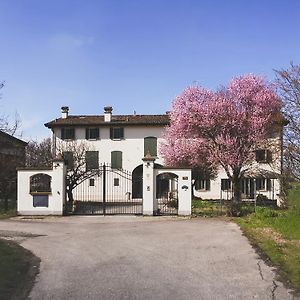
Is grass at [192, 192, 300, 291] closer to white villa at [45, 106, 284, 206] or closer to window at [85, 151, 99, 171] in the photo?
white villa at [45, 106, 284, 206]

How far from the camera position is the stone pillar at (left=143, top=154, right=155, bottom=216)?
24.9m

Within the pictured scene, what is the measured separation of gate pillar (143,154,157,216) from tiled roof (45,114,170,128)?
67.2ft

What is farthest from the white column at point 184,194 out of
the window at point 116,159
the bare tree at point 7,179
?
the window at point 116,159

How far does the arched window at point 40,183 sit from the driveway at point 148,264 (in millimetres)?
6205

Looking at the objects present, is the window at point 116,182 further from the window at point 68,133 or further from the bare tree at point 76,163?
the window at point 68,133

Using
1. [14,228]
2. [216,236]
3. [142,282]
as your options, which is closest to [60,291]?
[142,282]

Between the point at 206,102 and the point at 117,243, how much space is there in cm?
1844

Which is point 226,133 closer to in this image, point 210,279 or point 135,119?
point 135,119

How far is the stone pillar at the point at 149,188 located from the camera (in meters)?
24.9

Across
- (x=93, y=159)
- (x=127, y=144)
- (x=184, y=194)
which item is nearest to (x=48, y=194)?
(x=184, y=194)

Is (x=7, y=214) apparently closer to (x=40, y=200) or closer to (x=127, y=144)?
(x=40, y=200)

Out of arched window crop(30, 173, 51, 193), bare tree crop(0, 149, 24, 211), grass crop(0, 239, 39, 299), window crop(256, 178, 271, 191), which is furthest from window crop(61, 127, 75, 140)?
grass crop(0, 239, 39, 299)

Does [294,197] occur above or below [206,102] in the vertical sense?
below

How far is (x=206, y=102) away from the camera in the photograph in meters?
31.3
